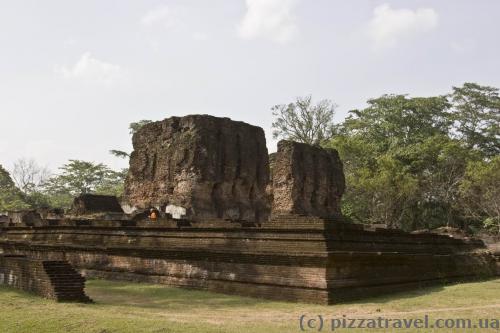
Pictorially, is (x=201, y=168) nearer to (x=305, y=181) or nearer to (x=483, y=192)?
(x=305, y=181)

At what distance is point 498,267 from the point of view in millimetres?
15727

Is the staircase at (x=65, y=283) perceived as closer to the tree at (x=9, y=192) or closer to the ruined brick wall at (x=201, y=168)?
the ruined brick wall at (x=201, y=168)

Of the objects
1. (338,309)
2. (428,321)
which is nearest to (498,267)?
(338,309)

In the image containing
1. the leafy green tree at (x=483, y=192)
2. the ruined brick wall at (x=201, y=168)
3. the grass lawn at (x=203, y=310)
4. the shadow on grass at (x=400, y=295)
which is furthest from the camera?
the leafy green tree at (x=483, y=192)

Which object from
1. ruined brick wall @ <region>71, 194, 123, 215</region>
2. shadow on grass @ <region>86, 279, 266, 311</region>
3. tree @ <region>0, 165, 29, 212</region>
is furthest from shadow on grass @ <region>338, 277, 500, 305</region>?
tree @ <region>0, 165, 29, 212</region>

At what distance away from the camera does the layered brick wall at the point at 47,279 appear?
9078mm

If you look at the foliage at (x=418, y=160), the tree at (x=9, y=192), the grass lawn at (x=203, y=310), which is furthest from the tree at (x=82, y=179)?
the grass lawn at (x=203, y=310)

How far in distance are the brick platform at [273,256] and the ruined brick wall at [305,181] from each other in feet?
24.1

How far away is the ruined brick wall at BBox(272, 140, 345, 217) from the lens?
859 inches

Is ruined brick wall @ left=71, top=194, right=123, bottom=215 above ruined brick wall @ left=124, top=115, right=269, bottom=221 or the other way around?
the other way around

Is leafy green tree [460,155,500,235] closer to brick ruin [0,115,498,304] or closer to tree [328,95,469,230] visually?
tree [328,95,469,230]

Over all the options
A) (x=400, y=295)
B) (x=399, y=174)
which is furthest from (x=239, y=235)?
(x=399, y=174)

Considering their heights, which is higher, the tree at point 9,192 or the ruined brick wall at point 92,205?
the tree at point 9,192

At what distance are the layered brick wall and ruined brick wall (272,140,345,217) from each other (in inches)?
472
